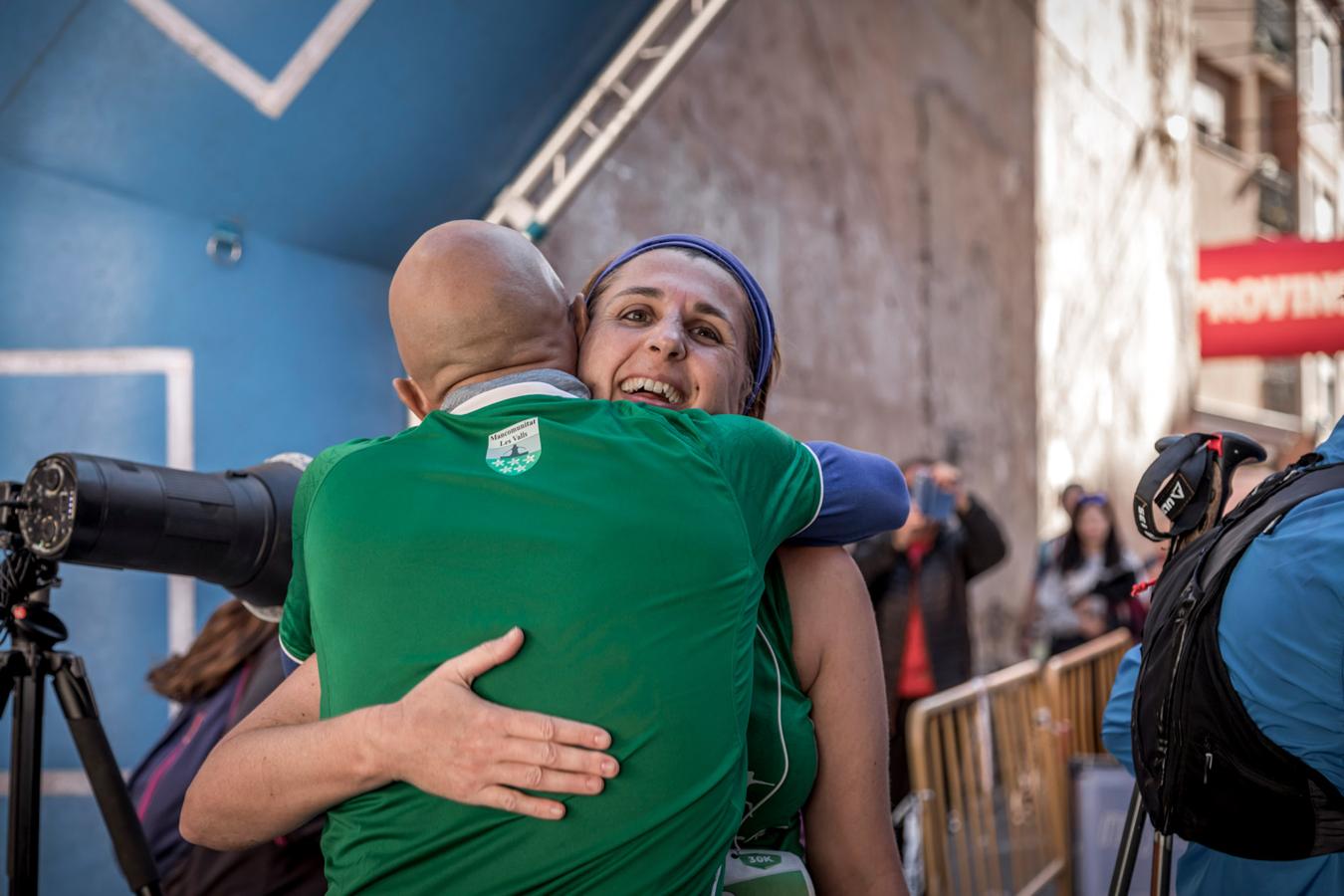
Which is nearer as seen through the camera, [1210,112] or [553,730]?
[553,730]

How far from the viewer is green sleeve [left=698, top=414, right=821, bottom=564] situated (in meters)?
1.35

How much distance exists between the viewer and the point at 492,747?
1.19m

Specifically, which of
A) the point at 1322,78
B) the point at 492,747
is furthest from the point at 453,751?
the point at 1322,78

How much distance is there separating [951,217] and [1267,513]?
337 inches

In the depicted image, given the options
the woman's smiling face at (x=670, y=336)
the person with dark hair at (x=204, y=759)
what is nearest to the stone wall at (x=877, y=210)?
the person with dark hair at (x=204, y=759)

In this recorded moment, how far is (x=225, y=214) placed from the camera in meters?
3.35

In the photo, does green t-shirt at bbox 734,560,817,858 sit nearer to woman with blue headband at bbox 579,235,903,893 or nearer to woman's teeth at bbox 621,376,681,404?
woman with blue headband at bbox 579,235,903,893

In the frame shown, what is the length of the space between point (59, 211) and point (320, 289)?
2.49 feet

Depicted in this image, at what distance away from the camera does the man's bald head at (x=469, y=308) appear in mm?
1446

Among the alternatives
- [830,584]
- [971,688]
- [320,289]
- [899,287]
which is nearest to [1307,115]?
[899,287]

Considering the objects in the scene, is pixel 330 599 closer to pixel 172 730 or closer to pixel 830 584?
pixel 830 584

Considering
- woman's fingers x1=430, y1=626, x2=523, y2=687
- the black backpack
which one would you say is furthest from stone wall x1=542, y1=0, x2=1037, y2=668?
woman's fingers x1=430, y1=626, x2=523, y2=687

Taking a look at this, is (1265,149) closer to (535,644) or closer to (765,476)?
(765,476)

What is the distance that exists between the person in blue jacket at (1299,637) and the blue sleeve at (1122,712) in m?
0.36
